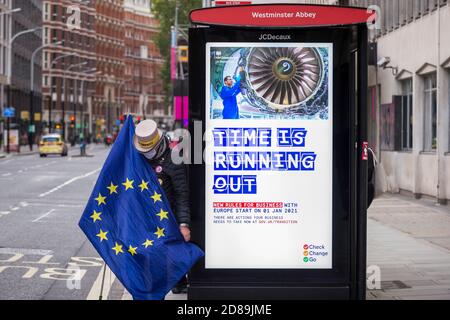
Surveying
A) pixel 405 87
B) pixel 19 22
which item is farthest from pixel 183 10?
pixel 405 87

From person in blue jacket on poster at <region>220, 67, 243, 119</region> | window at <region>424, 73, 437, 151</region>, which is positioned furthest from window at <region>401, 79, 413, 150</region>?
person in blue jacket on poster at <region>220, 67, 243, 119</region>

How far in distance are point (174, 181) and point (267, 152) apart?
0.80 metres

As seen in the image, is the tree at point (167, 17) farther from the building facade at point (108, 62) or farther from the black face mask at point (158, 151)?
the black face mask at point (158, 151)

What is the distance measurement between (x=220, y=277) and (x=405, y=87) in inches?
906

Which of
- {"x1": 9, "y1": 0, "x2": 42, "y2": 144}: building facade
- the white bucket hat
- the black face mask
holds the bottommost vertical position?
the black face mask

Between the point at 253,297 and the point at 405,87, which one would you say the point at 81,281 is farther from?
the point at 405,87

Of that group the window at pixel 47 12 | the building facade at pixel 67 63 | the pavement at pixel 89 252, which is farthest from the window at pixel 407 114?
the window at pixel 47 12

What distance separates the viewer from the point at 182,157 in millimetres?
9750

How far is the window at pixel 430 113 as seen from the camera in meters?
28.1

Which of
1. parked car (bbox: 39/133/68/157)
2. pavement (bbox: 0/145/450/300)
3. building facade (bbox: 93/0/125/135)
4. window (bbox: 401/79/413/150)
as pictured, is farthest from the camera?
building facade (bbox: 93/0/125/135)

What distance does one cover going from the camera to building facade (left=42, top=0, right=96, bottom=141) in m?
148

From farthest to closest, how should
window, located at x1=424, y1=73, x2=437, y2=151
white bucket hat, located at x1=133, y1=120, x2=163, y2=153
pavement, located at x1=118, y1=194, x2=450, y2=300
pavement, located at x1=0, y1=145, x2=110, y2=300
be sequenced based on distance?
1. window, located at x1=424, y1=73, x2=437, y2=151
2. pavement, located at x1=0, y1=145, x2=110, y2=300
3. pavement, located at x1=118, y1=194, x2=450, y2=300
4. white bucket hat, located at x1=133, y1=120, x2=163, y2=153

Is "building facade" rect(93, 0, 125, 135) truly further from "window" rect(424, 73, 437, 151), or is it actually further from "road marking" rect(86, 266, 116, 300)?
"road marking" rect(86, 266, 116, 300)

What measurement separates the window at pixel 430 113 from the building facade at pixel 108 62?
13812 centimetres
